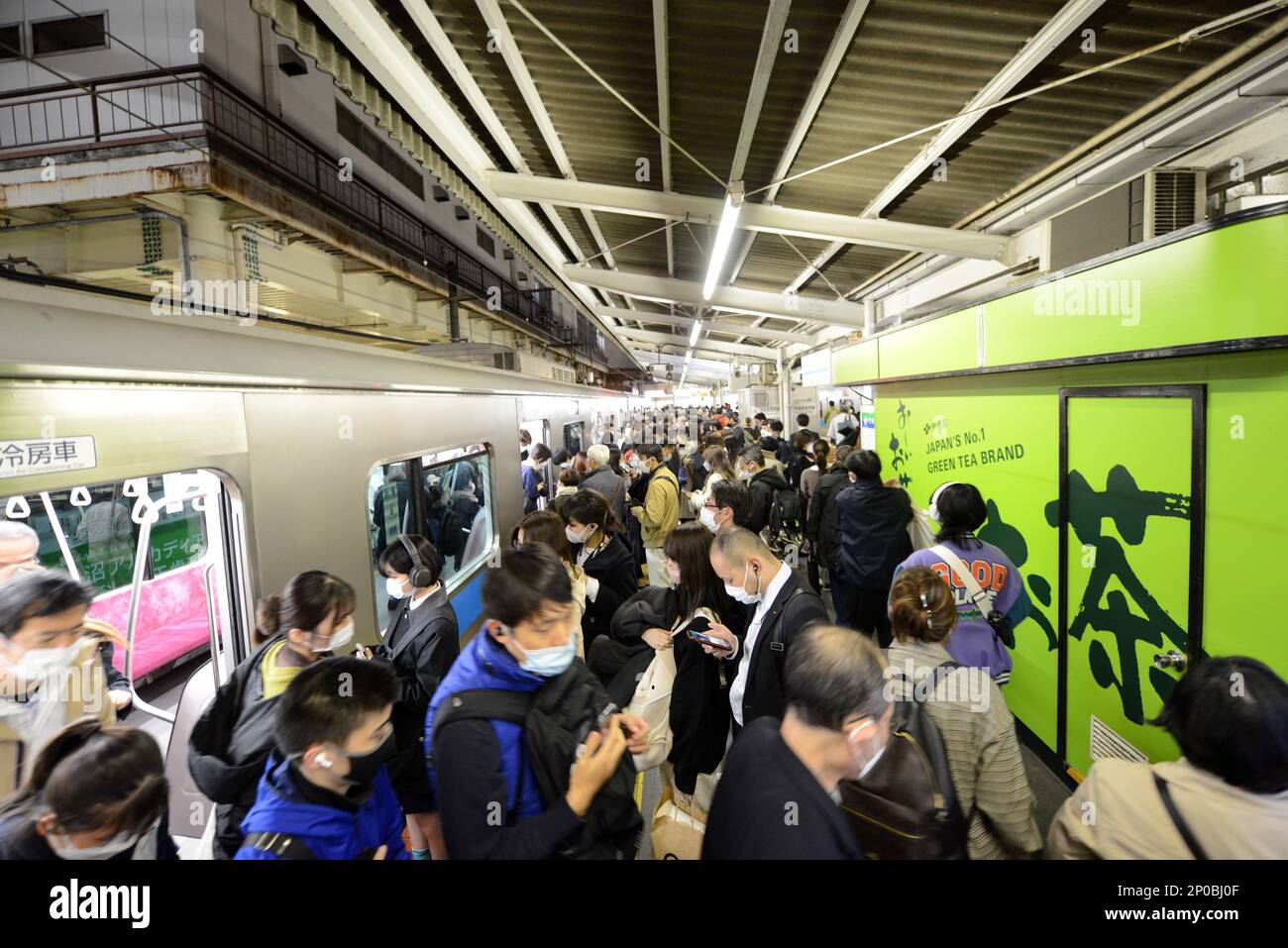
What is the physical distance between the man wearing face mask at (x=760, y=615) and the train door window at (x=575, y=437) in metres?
6.96

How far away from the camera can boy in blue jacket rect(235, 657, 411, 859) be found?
4.22 ft

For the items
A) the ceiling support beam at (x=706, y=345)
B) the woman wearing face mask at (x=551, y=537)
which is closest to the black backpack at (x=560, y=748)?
the woman wearing face mask at (x=551, y=537)

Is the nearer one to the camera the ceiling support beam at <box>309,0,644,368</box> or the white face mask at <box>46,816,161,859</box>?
the white face mask at <box>46,816,161,859</box>

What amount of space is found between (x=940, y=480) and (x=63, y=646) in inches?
194

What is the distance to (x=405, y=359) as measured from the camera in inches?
132

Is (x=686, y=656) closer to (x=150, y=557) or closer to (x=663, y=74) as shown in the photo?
(x=663, y=74)

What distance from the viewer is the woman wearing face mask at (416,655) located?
221 cm

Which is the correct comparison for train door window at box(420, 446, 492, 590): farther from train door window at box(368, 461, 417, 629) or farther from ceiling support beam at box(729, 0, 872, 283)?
ceiling support beam at box(729, 0, 872, 283)

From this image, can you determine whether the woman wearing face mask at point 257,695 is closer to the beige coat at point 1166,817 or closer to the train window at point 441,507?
the train window at point 441,507

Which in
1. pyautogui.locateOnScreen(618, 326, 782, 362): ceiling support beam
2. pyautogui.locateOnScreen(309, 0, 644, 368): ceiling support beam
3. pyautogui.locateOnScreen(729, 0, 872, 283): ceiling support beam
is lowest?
pyautogui.locateOnScreen(309, 0, 644, 368): ceiling support beam

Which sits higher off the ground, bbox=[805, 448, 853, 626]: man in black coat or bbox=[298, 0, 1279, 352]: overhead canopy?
bbox=[298, 0, 1279, 352]: overhead canopy

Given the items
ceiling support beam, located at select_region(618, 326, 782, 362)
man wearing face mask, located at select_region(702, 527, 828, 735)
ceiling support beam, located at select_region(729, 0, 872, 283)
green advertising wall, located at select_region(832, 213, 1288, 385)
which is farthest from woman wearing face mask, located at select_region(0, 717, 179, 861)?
ceiling support beam, located at select_region(618, 326, 782, 362)

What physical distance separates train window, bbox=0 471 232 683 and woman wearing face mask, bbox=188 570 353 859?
0.66 meters
